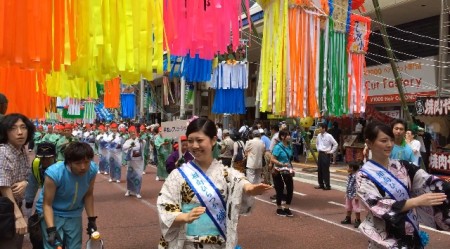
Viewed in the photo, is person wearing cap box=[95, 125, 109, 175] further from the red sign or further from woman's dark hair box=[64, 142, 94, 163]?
woman's dark hair box=[64, 142, 94, 163]

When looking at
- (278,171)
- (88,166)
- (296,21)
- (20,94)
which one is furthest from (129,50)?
(278,171)

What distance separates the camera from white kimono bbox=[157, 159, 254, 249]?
8.68 ft

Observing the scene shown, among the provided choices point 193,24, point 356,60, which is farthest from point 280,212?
point 193,24

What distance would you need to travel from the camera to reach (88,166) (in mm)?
3482

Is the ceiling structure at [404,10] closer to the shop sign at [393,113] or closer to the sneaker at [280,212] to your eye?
the shop sign at [393,113]

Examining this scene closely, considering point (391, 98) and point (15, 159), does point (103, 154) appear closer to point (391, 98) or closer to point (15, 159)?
point (391, 98)

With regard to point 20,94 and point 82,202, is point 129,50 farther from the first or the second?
point 20,94

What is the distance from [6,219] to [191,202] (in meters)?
1.17

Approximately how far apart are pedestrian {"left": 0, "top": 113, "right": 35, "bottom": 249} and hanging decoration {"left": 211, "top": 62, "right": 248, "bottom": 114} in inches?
393

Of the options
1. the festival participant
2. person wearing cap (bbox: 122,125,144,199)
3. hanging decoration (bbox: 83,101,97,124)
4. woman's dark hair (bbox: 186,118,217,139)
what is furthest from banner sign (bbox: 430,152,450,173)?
hanging decoration (bbox: 83,101,97,124)

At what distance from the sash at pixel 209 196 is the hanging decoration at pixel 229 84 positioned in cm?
1060

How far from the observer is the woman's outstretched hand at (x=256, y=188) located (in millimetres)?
2576

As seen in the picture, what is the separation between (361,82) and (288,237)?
3.09 m

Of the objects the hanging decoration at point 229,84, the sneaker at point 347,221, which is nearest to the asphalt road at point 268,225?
the sneaker at point 347,221
